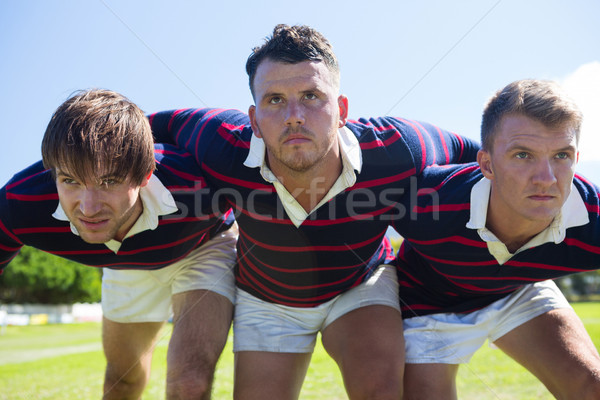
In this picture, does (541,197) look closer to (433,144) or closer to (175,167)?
(433,144)

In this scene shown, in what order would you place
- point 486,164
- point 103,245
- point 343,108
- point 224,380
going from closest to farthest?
point 486,164 < point 103,245 < point 343,108 < point 224,380

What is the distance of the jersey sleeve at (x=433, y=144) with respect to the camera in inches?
150

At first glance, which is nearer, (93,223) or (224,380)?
(93,223)

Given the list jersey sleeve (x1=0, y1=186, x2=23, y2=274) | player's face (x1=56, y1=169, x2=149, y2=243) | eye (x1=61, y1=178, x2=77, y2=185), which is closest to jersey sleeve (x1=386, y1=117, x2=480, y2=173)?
player's face (x1=56, y1=169, x2=149, y2=243)

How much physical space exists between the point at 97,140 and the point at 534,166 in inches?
116

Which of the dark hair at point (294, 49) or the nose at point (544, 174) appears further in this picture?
the dark hair at point (294, 49)

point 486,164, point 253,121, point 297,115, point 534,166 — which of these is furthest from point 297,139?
point 534,166

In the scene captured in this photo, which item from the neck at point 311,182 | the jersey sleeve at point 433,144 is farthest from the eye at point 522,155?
the neck at point 311,182

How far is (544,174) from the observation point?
3.25m

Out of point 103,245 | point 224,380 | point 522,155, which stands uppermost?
point 522,155

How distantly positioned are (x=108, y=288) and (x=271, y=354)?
1.88m

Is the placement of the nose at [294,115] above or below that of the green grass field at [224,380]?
above

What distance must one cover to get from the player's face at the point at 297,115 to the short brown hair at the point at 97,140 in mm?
889

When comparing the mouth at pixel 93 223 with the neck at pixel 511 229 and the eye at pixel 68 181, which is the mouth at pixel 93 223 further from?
the neck at pixel 511 229
